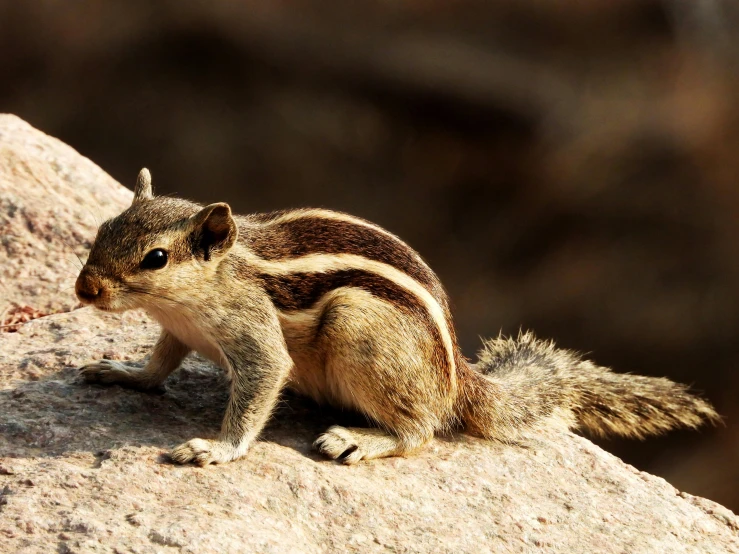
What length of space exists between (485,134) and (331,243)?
5039mm

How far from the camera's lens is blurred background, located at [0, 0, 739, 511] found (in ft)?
27.4

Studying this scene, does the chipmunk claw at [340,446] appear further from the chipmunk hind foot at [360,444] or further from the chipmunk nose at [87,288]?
the chipmunk nose at [87,288]

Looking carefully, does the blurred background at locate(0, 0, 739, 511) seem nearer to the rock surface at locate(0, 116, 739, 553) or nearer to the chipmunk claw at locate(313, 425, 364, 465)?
the rock surface at locate(0, 116, 739, 553)

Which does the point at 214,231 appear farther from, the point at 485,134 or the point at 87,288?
the point at 485,134

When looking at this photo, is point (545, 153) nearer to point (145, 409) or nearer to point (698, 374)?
point (698, 374)

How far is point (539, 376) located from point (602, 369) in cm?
40

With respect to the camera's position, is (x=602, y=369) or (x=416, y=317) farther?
(x=602, y=369)

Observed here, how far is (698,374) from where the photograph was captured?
27.6 ft

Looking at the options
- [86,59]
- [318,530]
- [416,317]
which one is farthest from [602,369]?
[86,59]

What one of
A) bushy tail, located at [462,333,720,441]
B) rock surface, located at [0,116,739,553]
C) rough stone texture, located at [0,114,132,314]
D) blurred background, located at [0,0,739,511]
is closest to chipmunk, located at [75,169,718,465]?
rock surface, located at [0,116,739,553]

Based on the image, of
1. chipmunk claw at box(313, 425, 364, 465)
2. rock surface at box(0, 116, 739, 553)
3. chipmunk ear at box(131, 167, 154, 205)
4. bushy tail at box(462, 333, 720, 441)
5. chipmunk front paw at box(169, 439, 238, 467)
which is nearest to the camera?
rock surface at box(0, 116, 739, 553)

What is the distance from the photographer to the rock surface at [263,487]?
3.01 meters

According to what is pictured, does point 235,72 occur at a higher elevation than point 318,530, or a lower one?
higher

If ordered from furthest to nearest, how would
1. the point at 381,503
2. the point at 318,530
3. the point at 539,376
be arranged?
1. the point at 539,376
2. the point at 381,503
3. the point at 318,530
